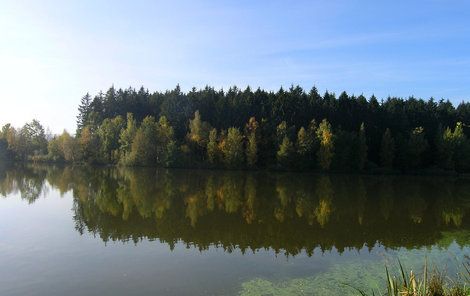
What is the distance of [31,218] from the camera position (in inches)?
1185

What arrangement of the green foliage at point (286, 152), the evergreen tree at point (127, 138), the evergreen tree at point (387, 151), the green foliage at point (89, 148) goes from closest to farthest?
1. the green foliage at point (286, 152)
2. the evergreen tree at point (387, 151)
3. the evergreen tree at point (127, 138)
4. the green foliage at point (89, 148)

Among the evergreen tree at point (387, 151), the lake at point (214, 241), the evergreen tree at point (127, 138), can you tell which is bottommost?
the lake at point (214, 241)

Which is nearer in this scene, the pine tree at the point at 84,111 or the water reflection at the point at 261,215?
the water reflection at the point at 261,215

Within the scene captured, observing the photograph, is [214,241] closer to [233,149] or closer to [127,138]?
[233,149]

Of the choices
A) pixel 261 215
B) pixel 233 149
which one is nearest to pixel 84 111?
pixel 233 149

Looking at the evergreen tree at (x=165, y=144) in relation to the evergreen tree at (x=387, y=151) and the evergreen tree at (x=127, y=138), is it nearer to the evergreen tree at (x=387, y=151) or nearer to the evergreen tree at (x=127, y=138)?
the evergreen tree at (x=127, y=138)

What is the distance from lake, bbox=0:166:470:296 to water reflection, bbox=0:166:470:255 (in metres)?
0.10

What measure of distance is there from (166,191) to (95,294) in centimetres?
3194

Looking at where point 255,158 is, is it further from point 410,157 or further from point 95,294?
point 95,294

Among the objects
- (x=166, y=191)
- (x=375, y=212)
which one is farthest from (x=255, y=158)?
(x=375, y=212)

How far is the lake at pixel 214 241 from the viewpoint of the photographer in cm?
1684

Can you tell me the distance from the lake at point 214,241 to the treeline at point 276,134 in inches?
1634

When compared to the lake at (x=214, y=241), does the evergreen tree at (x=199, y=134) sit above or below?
above

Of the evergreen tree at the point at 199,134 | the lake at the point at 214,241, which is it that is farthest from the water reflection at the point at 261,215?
the evergreen tree at the point at 199,134
